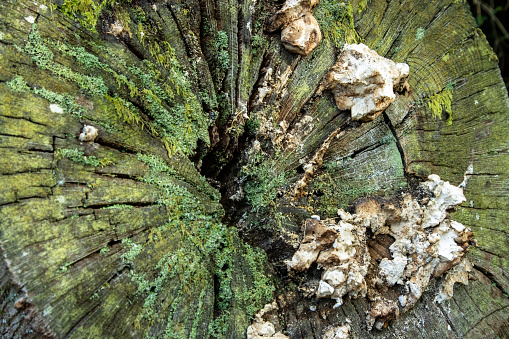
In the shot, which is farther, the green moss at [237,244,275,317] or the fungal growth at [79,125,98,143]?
the green moss at [237,244,275,317]

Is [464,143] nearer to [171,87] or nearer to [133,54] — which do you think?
[171,87]

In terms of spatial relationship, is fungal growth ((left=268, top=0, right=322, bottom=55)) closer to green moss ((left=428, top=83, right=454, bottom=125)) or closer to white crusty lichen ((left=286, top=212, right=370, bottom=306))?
green moss ((left=428, top=83, right=454, bottom=125))

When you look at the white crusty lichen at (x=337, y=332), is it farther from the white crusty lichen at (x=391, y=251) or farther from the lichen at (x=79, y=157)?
the lichen at (x=79, y=157)

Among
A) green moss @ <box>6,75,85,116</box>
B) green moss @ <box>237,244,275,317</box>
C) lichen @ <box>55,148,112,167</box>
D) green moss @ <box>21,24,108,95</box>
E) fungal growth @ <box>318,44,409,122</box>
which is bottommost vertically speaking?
green moss @ <box>237,244,275,317</box>

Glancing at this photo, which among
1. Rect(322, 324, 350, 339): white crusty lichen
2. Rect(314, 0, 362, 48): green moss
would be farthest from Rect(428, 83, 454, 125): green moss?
Rect(322, 324, 350, 339): white crusty lichen

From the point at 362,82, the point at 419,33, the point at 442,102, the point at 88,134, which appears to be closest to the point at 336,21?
the point at 362,82

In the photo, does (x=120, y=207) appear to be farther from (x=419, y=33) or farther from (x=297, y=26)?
(x=419, y=33)

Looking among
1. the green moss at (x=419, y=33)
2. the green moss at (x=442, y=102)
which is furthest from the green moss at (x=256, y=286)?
the green moss at (x=419, y=33)
